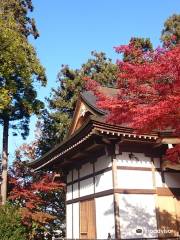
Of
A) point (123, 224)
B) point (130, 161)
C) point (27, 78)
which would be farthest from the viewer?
point (27, 78)

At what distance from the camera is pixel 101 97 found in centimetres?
1170

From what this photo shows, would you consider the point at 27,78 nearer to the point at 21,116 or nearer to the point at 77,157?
the point at 21,116

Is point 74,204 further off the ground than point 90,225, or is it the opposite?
point 74,204

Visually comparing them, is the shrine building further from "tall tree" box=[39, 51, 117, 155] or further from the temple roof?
"tall tree" box=[39, 51, 117, 155]

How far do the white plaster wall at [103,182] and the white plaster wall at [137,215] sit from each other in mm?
741

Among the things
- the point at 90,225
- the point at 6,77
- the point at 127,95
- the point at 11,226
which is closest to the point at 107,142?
the point at 127,95

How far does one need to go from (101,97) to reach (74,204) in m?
7.27

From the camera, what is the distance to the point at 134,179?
13.8m

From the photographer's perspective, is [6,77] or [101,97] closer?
[101,97]

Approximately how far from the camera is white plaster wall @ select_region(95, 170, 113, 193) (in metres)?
13.7

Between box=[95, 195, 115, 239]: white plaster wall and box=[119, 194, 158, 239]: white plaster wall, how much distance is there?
1.39 ft

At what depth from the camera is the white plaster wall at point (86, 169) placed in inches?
610

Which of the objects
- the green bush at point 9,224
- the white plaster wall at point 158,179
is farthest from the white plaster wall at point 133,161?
the green bush at point 9,224

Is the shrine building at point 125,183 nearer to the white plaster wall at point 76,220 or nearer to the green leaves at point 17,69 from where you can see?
the white plaster wall at point 76,220
